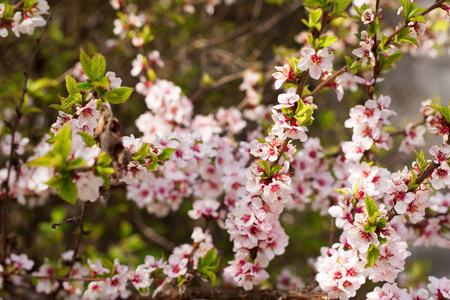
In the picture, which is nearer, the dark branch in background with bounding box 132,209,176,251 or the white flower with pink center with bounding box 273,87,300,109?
the white flower with pink center with bounding box 273,87,300,109

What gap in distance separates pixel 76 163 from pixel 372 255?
93 centimetres

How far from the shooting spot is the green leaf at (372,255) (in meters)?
1.18

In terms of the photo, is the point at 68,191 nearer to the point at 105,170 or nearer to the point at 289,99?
the point at 105,170

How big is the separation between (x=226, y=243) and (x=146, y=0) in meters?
2.28

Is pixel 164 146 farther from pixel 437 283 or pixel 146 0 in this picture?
pixel 146 0

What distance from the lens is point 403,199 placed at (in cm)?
125

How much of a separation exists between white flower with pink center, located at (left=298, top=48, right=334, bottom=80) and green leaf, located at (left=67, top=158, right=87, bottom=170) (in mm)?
694

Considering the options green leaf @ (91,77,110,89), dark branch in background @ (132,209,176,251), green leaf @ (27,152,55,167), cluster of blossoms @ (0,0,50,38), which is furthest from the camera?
dark branch in background @ (132,209,176,251)

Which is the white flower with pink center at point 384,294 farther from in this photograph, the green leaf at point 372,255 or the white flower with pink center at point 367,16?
the white flower with pink center at point 367,16

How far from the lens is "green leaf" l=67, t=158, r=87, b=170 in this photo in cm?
88

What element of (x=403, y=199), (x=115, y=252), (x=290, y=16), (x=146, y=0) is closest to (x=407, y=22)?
(x=403, y=199)

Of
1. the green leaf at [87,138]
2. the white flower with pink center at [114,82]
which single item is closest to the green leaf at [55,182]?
the green leaf at [87,138]

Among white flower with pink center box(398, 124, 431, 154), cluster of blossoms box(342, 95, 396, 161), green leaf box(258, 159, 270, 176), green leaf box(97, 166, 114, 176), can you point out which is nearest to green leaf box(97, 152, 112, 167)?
green leaf box(97, 166, 114, 176)

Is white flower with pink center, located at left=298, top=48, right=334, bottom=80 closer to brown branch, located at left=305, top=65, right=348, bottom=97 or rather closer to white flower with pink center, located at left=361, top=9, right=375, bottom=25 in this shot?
brown branch, located at left=305, top=65, right=348, bottom=97
